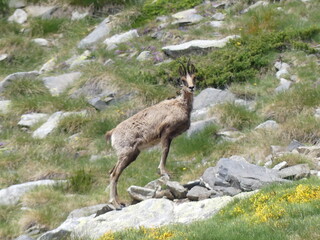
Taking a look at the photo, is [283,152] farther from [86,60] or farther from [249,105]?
[86,60]

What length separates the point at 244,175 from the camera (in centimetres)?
973


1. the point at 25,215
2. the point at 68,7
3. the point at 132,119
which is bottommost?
the point at 68,7

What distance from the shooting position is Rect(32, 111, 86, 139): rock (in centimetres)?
1554

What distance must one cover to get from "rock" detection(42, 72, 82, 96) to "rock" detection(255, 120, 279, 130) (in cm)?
664

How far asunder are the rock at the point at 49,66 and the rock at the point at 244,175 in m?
10.6

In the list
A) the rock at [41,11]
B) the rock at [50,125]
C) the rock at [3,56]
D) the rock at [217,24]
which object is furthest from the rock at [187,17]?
the rock at [3,56]

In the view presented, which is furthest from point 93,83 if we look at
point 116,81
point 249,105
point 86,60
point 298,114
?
point 298,114

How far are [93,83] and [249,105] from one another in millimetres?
4804

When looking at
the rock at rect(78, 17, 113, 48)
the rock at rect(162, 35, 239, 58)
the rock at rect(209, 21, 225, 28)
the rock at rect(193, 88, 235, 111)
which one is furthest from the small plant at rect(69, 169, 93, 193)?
the rock at rect(78, 17, 113, 48)

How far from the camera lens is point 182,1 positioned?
21.6 metres

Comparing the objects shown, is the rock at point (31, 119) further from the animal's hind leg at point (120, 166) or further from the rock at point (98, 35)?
the animal's hind leg at point (120, 166)

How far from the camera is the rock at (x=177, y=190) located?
10.1 meters

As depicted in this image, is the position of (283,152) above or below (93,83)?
above

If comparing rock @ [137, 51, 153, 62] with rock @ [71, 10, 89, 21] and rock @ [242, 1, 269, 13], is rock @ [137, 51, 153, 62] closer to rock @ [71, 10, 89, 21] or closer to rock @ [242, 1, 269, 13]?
rock @ [242, 1, 269, 13]
